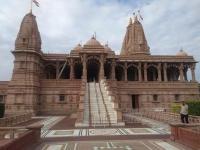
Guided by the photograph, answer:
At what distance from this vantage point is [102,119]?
13.0 m

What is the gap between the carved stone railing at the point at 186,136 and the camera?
6258 mm

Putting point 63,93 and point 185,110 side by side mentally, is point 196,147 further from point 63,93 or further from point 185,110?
point 63,93

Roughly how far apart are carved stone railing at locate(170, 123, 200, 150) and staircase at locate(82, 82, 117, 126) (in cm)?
569

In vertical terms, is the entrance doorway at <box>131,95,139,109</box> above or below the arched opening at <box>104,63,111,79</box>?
below

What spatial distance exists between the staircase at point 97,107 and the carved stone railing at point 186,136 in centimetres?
569

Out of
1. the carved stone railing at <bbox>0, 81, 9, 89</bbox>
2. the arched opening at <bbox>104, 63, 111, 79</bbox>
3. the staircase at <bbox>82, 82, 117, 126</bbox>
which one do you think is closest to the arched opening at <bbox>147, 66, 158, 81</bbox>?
the arched opening at <bbox>104, 63, 111, 79</bbox>

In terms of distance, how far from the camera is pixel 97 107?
1518 centimetres

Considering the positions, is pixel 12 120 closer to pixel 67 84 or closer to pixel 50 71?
pixel 67 84

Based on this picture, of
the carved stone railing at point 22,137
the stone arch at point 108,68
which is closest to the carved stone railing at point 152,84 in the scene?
the stone arch at point 108,68

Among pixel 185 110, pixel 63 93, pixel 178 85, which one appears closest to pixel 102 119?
pixel 185 110

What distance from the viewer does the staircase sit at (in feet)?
42.4

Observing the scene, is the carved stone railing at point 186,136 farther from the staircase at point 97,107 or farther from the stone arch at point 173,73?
the stone arch at point 173,73

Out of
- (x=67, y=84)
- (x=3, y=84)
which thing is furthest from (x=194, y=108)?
(x=3, y=84)

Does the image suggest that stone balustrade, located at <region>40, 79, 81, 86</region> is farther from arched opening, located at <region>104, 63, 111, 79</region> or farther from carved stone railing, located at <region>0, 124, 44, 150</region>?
carved stone railing, located at <region>0, 124, 44, 150</region>
